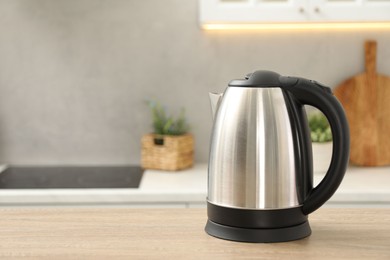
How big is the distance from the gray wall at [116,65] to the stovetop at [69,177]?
0.09 meters

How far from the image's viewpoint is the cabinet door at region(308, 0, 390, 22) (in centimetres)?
273

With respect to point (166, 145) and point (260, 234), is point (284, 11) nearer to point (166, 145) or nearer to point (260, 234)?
point (166, 145)

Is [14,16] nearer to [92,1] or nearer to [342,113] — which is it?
[92,1]

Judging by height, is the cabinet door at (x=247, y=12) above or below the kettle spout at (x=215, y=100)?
above

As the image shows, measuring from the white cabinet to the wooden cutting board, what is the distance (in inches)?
7.2

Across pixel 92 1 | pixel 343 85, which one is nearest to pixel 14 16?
pixel 92 1

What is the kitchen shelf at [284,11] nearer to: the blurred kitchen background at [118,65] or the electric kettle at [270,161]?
the blurred kitchen background at [118,65]

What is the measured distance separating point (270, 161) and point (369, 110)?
6.05 ft

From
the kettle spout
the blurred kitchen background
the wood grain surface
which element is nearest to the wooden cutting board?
the blurred kitchen background

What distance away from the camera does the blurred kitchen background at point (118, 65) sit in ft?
9.45

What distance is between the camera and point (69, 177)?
2.66m

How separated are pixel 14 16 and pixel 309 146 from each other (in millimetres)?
2031

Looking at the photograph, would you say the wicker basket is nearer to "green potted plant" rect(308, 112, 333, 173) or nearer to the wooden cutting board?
"green potted plant" rect(308, 112, 333, 173)

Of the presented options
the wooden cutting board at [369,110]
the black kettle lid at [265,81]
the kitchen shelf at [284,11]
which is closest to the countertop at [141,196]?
the wooden cutting board at [369,110]
